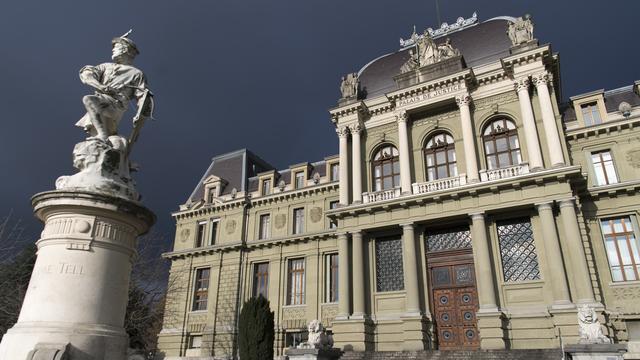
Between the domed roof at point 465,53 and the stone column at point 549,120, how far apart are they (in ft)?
10.2

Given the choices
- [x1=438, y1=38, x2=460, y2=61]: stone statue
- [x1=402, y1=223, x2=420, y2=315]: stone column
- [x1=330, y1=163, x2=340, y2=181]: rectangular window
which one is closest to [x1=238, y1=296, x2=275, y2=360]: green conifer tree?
[x1=402, y1=223, x2=420, y2=315]: stone column

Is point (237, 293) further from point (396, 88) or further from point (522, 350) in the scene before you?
point (522, 350)

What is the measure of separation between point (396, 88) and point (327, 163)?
25.6 feet

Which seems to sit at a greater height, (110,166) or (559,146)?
(559,146)

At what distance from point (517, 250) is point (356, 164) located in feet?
31.3

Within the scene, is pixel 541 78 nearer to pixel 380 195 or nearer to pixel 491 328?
pixel 380 195

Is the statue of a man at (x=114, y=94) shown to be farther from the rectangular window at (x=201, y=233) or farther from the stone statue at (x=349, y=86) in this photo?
the rectangular window at (x=201, y=233)

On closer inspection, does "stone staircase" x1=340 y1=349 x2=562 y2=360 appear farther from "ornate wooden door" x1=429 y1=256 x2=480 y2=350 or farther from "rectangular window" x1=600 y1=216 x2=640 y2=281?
"rectangular window" x1=600 y1=216 x2=640 y2=281

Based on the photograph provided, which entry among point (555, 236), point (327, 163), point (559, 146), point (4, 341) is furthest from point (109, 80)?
point (327, 163)

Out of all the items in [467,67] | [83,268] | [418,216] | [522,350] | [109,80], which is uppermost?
[467,67]

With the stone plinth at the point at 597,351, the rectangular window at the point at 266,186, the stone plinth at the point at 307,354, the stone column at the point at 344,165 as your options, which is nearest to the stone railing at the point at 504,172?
the stone column at the point at 344,165

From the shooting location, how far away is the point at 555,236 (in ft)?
58.6

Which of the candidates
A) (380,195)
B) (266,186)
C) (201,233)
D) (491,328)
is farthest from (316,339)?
(201,233)

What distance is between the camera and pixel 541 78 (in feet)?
69.0
